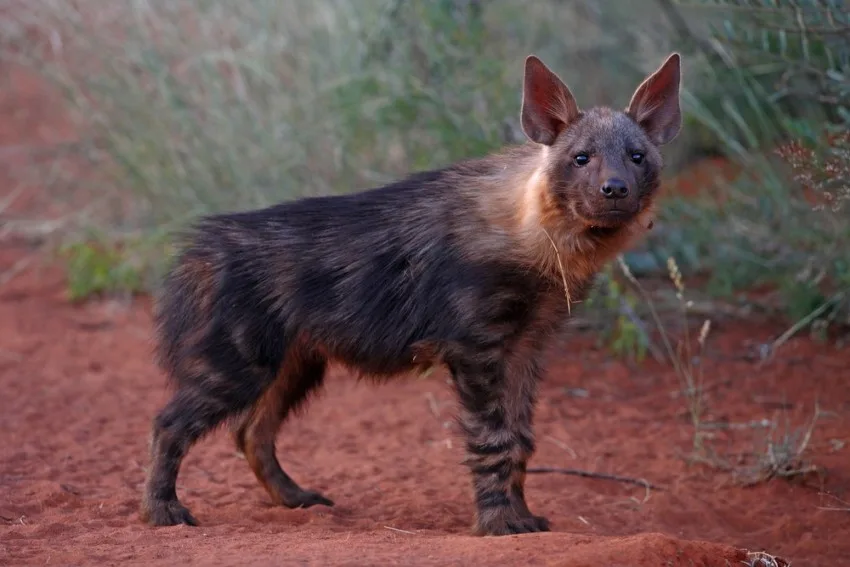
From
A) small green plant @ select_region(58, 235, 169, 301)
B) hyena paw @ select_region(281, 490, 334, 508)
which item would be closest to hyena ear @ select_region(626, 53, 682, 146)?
hyena paw @ select_region(281, 490, 334, 508)

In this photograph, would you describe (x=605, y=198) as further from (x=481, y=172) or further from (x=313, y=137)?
(x=313, y=137)

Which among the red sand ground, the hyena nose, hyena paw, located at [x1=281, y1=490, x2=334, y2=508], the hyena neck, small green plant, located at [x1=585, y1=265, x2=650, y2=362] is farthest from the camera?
small green plant, located at [x1=585, y1=265, x2=650, y2=362]

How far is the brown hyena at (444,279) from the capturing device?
4.63 m

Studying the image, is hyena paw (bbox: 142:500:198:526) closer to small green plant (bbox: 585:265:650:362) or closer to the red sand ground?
the red sand ground

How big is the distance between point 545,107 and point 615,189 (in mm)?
570

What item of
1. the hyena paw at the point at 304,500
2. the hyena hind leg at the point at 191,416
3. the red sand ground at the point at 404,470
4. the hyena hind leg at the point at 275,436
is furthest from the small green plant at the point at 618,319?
the hyena hind leg at the point at 191,416

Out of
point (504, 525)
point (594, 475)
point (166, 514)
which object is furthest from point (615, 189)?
point (166, 514)

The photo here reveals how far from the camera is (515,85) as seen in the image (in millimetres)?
7660

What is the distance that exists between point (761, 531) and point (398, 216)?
215 cm

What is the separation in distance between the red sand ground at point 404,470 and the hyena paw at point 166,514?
0.08 metres

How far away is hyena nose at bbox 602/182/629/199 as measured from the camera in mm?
4445

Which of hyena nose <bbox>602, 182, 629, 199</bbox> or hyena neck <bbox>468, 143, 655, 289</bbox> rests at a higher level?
hyena nose <bbox>602, 182, 629, 199</bbox>

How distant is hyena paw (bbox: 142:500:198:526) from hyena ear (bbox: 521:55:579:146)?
2.11 meters

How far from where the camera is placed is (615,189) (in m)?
4.45
